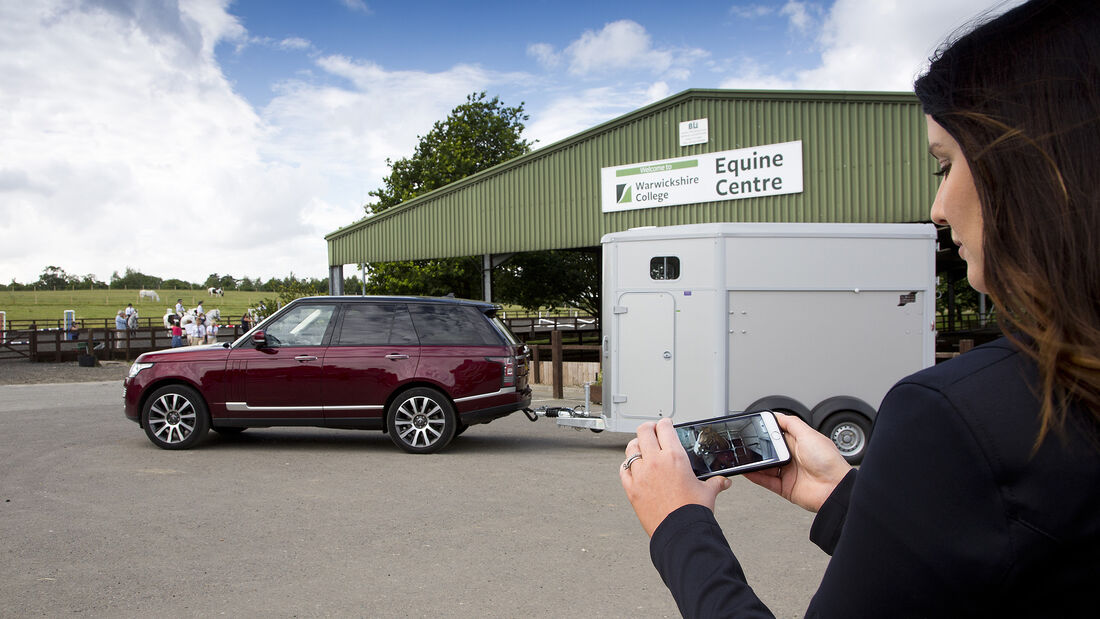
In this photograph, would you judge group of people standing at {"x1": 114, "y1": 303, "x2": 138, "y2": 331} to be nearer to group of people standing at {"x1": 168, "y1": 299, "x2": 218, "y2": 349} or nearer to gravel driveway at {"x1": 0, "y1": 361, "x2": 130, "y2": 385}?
group of people standing at {"x1": 168, "y1": 299, "x2": 218, "y2": 349}

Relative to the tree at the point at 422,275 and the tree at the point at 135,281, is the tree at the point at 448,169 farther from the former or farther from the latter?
the tree at the point at 135,281

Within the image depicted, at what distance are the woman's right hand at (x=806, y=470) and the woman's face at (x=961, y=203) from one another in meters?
0.59

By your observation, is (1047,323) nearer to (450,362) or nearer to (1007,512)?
(1007,512)

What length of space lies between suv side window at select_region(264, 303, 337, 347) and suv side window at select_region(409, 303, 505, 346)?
1.11 meters

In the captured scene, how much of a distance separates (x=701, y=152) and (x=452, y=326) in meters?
9.05

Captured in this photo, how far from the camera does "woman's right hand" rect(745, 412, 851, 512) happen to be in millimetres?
1578

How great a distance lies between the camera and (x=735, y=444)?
1.67m

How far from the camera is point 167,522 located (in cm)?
629

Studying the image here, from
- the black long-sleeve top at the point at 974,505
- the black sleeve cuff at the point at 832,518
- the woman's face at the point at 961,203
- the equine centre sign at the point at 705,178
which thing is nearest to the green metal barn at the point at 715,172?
the equine centre sign at the point at 705,178

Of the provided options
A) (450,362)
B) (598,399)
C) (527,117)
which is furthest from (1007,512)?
(527,117)

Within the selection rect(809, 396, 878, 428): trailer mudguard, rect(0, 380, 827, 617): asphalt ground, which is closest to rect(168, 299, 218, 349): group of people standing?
rect(0, 380, 827, 617): asphalt ground

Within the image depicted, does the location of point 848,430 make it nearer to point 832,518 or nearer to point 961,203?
point 832,518

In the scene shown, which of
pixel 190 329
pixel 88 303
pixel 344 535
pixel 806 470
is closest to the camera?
pixel 806 470

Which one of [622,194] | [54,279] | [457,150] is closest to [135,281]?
[54,279]
